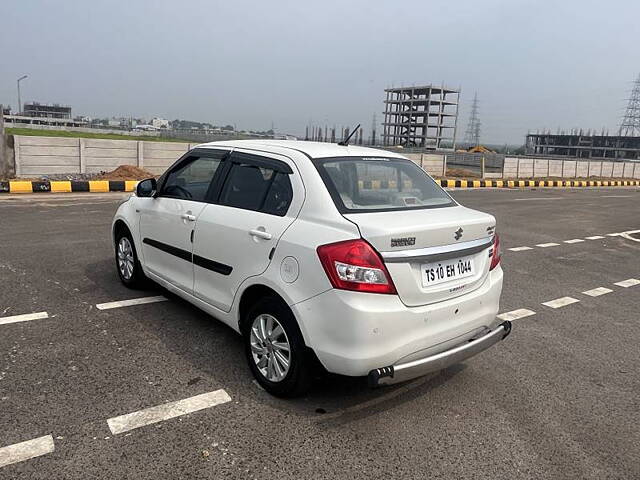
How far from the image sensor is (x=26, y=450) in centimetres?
264

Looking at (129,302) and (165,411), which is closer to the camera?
(165,411)

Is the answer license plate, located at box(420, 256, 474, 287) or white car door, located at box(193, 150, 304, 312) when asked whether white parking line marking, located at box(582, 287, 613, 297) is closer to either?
license plate, located at box(420, 256, 474, 287)

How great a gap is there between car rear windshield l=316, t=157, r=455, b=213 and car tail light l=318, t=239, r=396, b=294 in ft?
1.22

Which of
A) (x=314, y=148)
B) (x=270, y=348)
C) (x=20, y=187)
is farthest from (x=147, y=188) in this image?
(x=20, y=187)

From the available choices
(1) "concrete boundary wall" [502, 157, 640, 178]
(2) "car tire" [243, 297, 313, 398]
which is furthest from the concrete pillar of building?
(1) "concrete boundary wall" [502, 157, 640, 178]

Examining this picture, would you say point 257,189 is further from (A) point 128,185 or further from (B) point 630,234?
(A) point 128,185

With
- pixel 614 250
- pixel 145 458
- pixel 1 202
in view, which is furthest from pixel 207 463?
pixel 1 202

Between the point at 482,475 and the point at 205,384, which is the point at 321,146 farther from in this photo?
the point at 482,475

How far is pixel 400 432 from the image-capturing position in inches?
117

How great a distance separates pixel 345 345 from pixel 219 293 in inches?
50.6

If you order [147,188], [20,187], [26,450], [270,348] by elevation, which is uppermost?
[147,188]

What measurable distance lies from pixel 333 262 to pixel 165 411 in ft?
4.57

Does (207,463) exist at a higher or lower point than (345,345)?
lower

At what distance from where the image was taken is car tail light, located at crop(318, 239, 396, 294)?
282 cm
